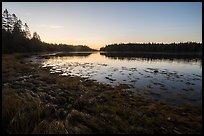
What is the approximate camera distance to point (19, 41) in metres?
68.2

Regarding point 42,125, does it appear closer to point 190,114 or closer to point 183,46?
point 190,114

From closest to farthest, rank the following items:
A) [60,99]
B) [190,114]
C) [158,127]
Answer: [158,127] → [190,114] → [60,99]

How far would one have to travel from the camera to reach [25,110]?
6973mm

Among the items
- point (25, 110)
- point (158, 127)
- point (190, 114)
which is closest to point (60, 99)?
point (25, 110)

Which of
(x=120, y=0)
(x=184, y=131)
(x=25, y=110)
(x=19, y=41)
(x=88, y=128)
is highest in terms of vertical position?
(x=19, y=41)

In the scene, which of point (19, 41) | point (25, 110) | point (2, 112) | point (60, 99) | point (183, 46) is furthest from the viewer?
point (183, 46)

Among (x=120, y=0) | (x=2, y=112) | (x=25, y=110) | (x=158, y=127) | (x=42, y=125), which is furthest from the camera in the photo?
(x=158, y=127)

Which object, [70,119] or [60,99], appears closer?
[70,119]

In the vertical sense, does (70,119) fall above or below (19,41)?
below

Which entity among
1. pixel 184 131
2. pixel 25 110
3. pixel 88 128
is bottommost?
pixel 184 131

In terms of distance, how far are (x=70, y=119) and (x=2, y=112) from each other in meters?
2.66

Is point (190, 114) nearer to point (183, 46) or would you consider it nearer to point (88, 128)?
point (88, 128)

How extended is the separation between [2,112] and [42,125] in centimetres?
186

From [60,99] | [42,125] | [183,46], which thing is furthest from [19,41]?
[183,46]
